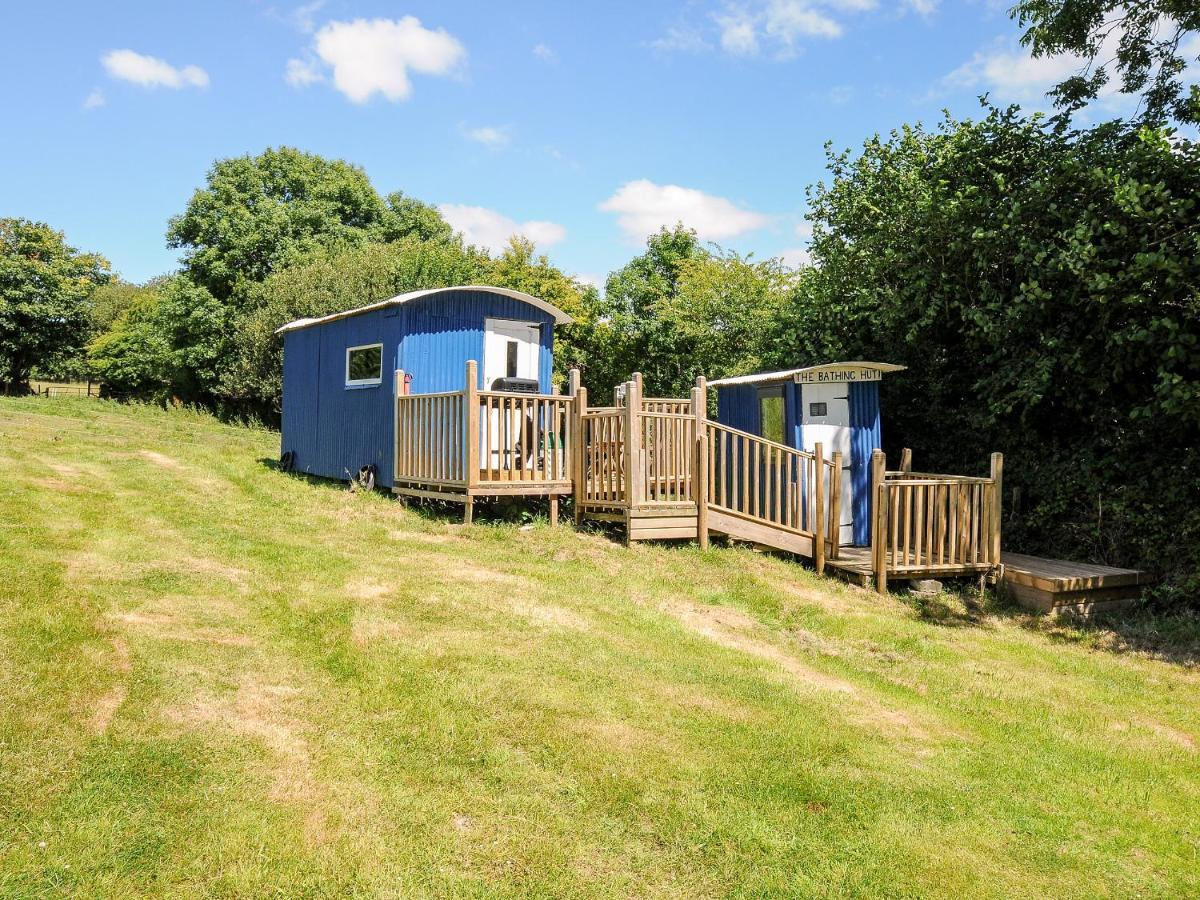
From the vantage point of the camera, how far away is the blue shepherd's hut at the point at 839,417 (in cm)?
972

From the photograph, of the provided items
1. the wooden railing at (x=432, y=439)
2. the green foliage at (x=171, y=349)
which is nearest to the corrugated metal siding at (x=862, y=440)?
the wooden railing at (x=432, y=439)

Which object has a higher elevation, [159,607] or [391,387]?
[391,387]

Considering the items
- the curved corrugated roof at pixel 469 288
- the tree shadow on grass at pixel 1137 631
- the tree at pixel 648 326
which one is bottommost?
the tree shadow on grass at pixel 1137 631

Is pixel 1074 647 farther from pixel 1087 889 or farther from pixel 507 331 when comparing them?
pixel 507 331

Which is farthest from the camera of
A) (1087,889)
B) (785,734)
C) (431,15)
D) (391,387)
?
(391,387)

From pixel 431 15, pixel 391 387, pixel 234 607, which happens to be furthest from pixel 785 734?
pixel 431 15

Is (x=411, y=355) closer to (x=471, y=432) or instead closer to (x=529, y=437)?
(x=529, y=437)

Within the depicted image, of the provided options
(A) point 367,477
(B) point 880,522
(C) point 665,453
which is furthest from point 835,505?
(A) point 367,477

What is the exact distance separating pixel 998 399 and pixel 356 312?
912 cm

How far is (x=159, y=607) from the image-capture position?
17.3ft

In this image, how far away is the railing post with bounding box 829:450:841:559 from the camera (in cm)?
906

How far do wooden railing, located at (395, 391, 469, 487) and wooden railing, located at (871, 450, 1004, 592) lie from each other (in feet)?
15.5

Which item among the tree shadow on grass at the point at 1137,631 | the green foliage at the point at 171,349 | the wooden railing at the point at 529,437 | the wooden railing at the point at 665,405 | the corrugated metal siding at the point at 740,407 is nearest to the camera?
the tree shadow on grass at the point at 1137,631

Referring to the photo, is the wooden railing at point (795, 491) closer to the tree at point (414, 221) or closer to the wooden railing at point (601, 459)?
the wooden railing at point (601, 459)
